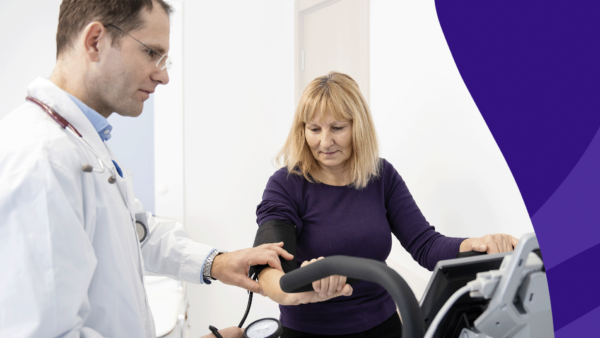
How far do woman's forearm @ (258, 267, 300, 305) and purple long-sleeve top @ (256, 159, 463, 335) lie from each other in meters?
0.19

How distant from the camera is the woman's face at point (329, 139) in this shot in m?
1.34

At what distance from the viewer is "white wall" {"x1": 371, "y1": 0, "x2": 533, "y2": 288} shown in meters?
1.28

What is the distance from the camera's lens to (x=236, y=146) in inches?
111

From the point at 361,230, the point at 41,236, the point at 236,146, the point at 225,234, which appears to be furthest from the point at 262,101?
the point at 41,236

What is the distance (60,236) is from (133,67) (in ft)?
1.35

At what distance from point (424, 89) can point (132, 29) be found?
1089 millimetres

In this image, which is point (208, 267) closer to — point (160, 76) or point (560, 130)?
point (160, 76)

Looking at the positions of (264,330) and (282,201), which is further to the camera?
(282,201)

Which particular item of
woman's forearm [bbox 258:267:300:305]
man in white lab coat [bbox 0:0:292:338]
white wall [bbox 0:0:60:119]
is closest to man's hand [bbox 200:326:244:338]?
man in white lab coat [bbox 0:0:292:338]

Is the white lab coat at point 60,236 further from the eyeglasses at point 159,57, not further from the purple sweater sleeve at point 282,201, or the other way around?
the purple sweater sleeve at point 282,201

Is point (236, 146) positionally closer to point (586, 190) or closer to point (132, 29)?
point (132, 29)

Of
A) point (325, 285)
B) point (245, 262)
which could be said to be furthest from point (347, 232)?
point (325, 285)

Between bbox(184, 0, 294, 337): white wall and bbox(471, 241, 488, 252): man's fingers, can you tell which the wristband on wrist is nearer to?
bbox(471, 241, 488, 252): man's fingers

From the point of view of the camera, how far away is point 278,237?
3.83 ft
